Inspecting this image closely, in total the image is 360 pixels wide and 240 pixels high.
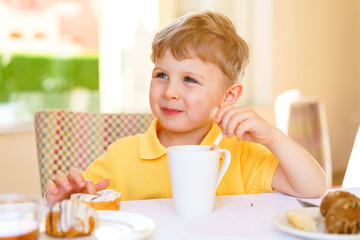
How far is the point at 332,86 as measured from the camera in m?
5.66

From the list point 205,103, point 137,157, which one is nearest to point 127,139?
point 137,157

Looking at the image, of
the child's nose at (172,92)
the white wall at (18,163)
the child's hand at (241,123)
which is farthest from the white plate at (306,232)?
the white wall at (18,163)

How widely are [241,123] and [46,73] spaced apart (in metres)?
2.82

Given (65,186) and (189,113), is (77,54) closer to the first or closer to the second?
(189,113)

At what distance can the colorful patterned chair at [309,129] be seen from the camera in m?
3.29

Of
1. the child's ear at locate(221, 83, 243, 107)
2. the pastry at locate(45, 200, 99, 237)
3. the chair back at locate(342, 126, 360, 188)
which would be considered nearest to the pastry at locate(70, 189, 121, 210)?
the pastry at locate(45, 200, 99, 237)

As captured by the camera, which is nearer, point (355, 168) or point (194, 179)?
point (194, 179)

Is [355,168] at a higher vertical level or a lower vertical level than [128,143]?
lower

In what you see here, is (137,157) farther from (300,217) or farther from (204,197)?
(300,217)

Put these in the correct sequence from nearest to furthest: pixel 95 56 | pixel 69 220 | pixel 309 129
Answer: pixel 69 220 < pixel 309 129 < pixel 95 56

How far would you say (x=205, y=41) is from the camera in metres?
1.32

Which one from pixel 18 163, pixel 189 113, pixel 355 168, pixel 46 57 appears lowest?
pixel 18 163

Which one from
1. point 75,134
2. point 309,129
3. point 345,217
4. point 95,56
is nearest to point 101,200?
point 345,217

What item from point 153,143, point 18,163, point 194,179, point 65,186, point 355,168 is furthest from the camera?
point 18,163
